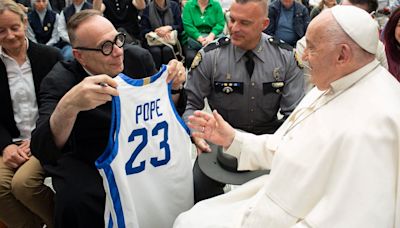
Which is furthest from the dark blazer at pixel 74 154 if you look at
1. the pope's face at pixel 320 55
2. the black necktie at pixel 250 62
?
the pope's face at pixel 320 55

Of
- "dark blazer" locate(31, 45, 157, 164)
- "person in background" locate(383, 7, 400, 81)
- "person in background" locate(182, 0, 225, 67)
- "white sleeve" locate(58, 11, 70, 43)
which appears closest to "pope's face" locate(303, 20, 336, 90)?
"dark blazer" locate(31, 45, 157, 164)

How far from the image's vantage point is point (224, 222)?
1458mm

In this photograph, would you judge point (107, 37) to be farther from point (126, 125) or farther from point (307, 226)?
point (307, 226)

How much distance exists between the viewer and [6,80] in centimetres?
203

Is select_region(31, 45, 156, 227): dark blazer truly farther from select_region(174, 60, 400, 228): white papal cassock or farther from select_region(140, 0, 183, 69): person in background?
select_region(140, 0, 183, 69): person in background

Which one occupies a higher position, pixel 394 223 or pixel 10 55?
pixel 10 55

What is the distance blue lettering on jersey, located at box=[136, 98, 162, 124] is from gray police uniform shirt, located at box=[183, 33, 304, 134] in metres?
0.59

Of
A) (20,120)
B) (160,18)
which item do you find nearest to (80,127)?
(20,120)

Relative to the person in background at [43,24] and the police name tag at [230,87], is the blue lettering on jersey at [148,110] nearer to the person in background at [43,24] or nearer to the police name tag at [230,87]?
the police name tag at [230,87]

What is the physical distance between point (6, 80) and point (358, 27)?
1.76m

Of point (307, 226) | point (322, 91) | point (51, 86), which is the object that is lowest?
point (307, 226)

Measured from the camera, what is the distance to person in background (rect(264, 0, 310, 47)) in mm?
4484

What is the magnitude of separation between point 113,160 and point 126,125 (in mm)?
146

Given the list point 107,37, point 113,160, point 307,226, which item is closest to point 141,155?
point 113,160
